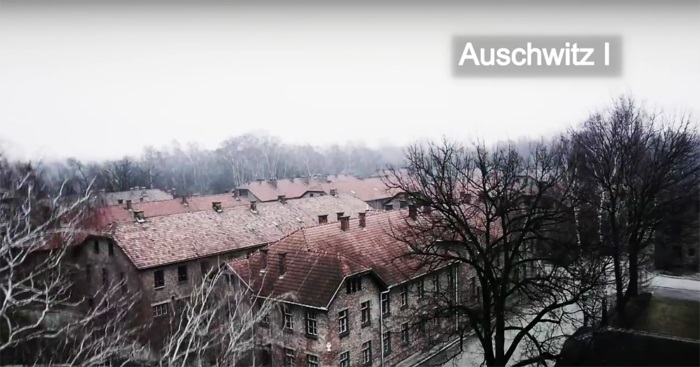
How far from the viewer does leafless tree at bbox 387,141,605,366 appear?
2.80m

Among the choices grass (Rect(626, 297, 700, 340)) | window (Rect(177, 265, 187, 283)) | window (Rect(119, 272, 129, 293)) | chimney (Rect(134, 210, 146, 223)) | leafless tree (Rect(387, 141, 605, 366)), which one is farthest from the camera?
chimney (Rect(134, 210, 146, 223))

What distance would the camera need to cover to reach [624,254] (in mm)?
2904

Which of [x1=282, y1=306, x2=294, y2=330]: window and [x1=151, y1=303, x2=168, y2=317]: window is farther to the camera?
[x1=151, y1=303, x2=168, y2=317]: window

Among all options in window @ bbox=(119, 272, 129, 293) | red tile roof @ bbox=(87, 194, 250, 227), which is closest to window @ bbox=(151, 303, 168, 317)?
window @ bbox=(119, 272, 129, 293)

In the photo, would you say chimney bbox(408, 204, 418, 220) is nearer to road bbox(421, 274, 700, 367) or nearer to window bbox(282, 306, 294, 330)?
road bbox(421, 274, 700, 367)

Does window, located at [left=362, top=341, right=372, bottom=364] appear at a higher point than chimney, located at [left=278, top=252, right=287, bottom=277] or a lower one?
lower

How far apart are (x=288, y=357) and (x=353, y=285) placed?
0.61 meters

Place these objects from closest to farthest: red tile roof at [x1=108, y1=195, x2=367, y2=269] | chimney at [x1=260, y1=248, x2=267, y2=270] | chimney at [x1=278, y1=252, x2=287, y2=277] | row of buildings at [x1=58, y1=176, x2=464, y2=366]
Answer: row of buildings at [x1=58, y1=176, x2=464, y2=366] → chimney at [x1=278, y1=252, x2=287, y2=277] → chimney at [x1=260, y1=248, x2=267, y2=270] → red tile roof at [x1=108, y1=195, x2=367, y2=269]

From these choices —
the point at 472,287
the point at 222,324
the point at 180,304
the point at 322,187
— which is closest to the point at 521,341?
the point at 472,287

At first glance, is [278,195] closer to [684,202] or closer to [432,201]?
[432,201]

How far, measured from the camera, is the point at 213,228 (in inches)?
190

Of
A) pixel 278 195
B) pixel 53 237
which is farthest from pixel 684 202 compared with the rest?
pixel 53 237

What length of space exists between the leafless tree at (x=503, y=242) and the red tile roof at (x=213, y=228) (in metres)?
1.14

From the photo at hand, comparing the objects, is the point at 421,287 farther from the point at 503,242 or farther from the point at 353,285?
the point at 503,242
